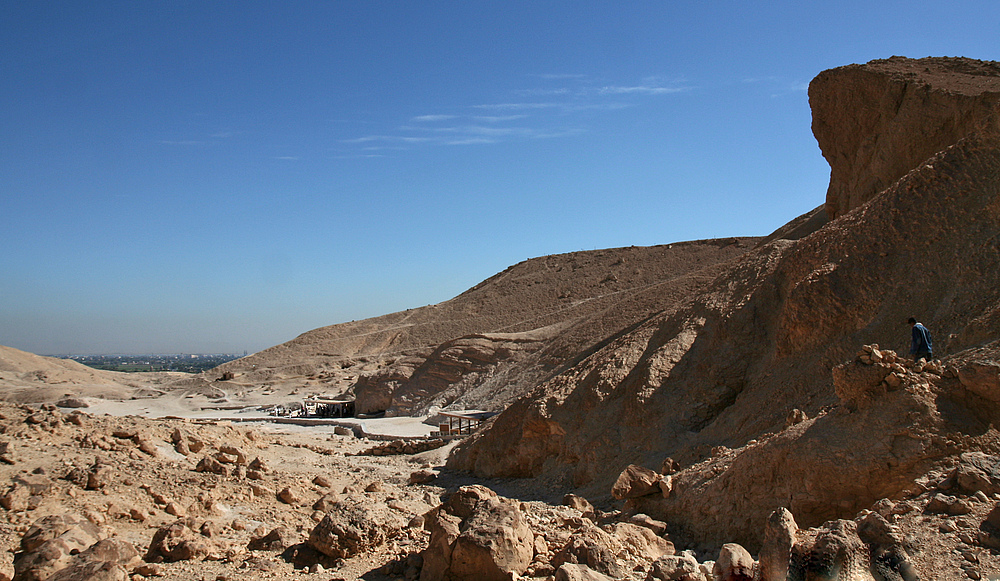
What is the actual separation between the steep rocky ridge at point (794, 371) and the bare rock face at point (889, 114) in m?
0.36

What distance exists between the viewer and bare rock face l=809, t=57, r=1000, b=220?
1266 centimetres

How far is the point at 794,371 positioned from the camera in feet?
29.5

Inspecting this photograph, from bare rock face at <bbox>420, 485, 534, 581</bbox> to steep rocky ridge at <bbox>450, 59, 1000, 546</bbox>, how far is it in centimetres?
214

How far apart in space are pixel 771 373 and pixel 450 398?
60.9ft

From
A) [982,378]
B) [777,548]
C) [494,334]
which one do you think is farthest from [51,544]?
[494,334]

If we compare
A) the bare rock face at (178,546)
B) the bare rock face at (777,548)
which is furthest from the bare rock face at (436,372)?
the bare rock face at (777,548)

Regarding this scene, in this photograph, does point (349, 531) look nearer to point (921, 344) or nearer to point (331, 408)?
point (921, 344)

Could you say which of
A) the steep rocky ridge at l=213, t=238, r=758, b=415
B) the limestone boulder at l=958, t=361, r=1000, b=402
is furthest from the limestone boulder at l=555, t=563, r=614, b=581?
the steep rocky ridge at l=213, t=238, r=758, b=415

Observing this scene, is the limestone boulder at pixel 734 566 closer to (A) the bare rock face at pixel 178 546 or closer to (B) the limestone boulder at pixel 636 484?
(B) the limestone boulder at pixel 636 484

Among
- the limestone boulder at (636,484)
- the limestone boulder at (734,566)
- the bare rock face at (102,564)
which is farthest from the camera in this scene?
the limestone boulder at (636,484)

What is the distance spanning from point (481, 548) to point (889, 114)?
14.6 m

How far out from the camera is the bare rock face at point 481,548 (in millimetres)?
4746

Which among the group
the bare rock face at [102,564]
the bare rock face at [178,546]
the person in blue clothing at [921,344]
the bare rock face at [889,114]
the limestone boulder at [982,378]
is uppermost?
the bare rock face at [889,114]

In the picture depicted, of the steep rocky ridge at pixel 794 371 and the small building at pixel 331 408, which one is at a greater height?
the steep rocky ridge at pixel 794 371
